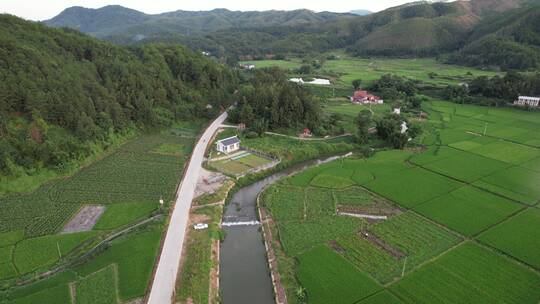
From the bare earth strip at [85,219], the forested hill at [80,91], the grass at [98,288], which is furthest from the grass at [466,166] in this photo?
the forested hill at [80,91]

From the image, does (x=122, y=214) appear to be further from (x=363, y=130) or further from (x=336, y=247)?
(x=363, y=130)

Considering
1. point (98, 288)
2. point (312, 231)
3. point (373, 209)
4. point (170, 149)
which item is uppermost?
point (170, 149)

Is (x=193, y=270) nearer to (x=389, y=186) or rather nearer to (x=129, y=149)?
(x=389, y=186)

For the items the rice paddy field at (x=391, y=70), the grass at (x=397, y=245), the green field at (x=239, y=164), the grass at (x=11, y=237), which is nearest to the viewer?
the grass at (x=397, y=245)

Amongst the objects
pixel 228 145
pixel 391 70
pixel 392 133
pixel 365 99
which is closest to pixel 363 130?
pixel 392 133

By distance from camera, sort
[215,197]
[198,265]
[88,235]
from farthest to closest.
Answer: [215,197] → [88,235] → [198,265]

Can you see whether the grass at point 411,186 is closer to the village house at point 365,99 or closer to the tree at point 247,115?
the tree at point 247,115
